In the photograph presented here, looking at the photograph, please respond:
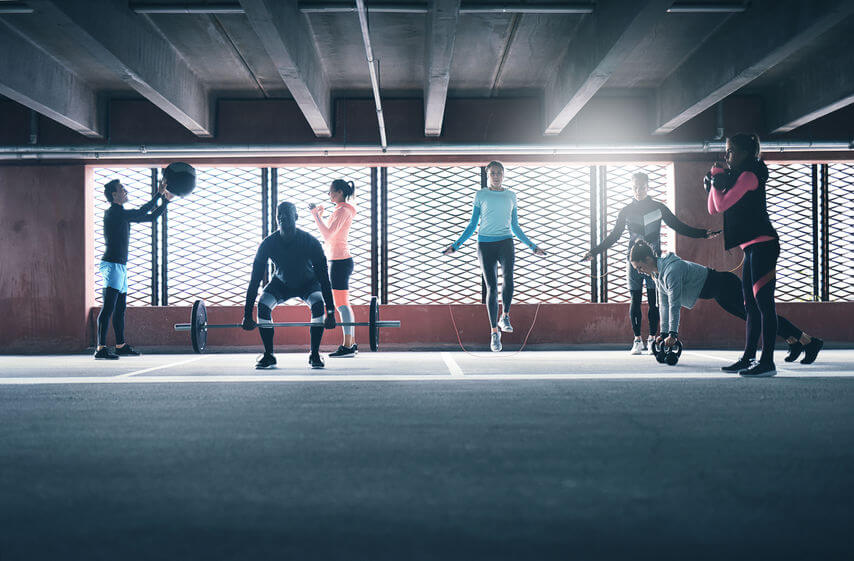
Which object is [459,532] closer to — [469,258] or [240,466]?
[240,466]

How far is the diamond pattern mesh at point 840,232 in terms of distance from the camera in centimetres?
775

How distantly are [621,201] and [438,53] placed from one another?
13.4ft

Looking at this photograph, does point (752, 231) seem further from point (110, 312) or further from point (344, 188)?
point (110, 312)

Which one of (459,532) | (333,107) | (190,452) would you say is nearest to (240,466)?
(190,452)

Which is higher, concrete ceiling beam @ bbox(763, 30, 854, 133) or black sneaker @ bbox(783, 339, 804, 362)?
concrete ceiling beam @ bbox(763, 30, 854, 133)

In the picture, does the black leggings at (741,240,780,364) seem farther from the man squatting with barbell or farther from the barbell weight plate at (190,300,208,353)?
the barbell weight plate at (190,300,208,353)

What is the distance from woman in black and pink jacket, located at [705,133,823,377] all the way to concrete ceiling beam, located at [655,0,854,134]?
1773 mm

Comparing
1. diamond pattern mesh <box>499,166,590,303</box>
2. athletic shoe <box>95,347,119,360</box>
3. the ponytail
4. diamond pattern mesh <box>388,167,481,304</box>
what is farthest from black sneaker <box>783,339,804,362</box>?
athletic shoe <box>95,347,119,360</box>

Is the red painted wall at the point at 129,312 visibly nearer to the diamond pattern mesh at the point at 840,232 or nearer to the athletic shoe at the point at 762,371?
the diamond pattern mesh at the point at 840,232

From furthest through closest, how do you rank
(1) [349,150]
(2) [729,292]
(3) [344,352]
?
1. (1) [349,150]
2. (3) [344,352]
3. (2) [729,292]

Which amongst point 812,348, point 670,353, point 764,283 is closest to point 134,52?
point 670,353

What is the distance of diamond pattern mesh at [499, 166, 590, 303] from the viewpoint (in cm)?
780

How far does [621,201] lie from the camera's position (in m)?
7.92

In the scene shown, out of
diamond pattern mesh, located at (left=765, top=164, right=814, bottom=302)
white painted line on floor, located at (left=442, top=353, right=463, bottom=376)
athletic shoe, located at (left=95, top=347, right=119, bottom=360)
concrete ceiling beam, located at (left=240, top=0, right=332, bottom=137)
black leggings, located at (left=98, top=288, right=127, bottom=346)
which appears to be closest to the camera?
white painted line on floor, located at (left=442, top=353, right=463, bottom=376)
